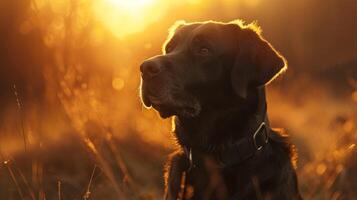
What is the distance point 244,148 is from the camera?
14.4ft

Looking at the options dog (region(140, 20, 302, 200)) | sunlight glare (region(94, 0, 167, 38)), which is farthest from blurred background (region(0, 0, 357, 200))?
dog (region(140, 20, 302, 200))

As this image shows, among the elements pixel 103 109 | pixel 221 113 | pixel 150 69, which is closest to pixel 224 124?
pixel 221 113

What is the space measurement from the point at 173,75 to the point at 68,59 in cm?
350

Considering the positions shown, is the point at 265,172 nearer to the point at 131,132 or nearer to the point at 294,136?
the point at 131,132

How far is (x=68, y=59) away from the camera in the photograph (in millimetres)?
7816

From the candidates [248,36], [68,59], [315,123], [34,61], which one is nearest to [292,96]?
[315,123]

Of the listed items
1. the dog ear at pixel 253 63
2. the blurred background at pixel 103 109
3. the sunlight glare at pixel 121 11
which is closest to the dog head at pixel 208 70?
the dog ear at pixel 253 63

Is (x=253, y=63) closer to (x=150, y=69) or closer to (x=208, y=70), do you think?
(x=208, y=70)

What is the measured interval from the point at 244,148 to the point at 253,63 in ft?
2.30

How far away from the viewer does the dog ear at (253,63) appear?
4.67 m

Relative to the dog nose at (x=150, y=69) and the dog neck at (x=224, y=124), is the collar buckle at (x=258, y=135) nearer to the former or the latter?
the dog neck at (x=224, y=124)

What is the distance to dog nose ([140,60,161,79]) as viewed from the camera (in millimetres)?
4406

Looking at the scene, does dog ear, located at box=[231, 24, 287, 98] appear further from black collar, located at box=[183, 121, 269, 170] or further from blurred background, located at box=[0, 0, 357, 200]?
blurred background, located at box=[0, 0, 357, 200]

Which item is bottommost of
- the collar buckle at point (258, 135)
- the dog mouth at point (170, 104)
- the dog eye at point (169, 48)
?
the collar buckle at point (258, 135)
